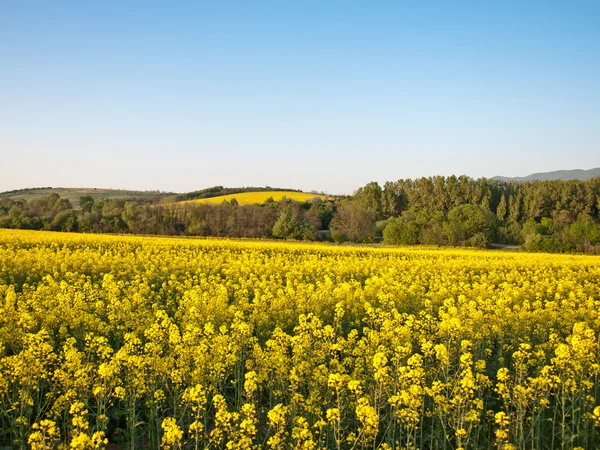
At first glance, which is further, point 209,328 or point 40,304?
point 40,304

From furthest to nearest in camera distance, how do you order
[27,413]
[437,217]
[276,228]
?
[437,217] → [276,228] → [27,413]

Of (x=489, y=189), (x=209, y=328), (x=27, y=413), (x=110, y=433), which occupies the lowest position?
(x=110, y=433)

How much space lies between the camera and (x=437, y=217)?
67.8m

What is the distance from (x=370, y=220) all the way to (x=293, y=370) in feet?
212

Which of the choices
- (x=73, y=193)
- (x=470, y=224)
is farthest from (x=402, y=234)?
(x=73, y=193)

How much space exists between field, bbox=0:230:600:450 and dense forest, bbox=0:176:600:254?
45039 millimetres

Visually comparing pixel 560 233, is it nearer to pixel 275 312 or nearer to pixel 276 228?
pixel 276 228

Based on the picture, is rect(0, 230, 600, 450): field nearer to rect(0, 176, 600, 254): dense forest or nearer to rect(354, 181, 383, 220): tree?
rect(0, 176, 600, 254): dense forest

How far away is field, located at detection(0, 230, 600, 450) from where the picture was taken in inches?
205

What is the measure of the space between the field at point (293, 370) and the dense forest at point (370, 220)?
45.0m

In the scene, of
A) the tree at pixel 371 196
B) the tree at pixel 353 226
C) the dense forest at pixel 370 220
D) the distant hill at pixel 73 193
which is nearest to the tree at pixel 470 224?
the dense forest at pixel 370 220

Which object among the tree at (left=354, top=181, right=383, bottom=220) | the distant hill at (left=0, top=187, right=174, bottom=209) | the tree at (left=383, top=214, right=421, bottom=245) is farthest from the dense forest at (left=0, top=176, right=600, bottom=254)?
the distant hill at (left=0, top=187, right=174, bottom=209)

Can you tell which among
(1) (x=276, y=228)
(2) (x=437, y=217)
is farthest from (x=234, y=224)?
(2) (x=437, y=217)

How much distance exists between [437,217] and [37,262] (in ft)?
195
